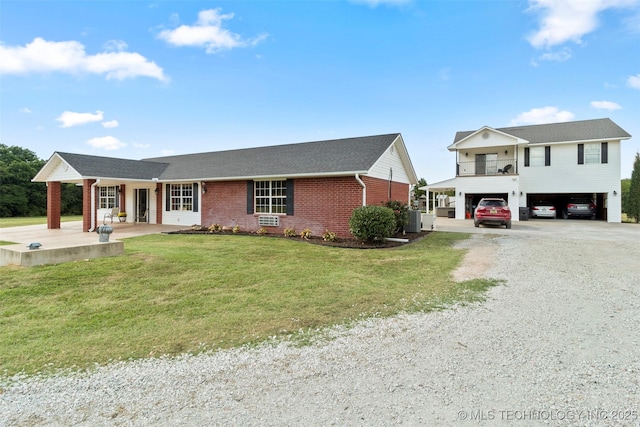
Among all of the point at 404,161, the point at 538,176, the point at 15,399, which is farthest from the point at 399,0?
the point at 538,176

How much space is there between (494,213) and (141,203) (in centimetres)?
2066

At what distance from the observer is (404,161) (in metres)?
17.0

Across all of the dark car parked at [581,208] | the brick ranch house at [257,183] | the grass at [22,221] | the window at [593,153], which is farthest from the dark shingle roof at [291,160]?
the dark car parked at [581,208]

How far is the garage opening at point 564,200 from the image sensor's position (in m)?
23.6

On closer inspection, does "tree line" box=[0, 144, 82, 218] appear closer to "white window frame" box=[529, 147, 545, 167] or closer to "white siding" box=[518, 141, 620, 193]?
"white siding" box=[518, 141, 620, 193]

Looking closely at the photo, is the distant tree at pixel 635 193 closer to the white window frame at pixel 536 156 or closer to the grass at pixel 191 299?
the white window frame at pixel 536 156

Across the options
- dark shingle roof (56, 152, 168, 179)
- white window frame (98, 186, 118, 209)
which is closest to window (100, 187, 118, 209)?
white window frame (98, 186, 118, 209)

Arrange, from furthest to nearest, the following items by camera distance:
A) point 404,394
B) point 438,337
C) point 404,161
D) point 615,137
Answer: point 615,137
point 404,161
point 438,337
point 404,394

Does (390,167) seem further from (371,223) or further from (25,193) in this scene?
(25,193)

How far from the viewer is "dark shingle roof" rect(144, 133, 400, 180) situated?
43.4 ft

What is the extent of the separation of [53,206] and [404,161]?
19007mm

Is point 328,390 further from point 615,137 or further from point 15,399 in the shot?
point 615,137

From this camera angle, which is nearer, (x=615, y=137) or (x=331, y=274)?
(x=331, y=274)

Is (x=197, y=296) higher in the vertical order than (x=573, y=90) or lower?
lower
